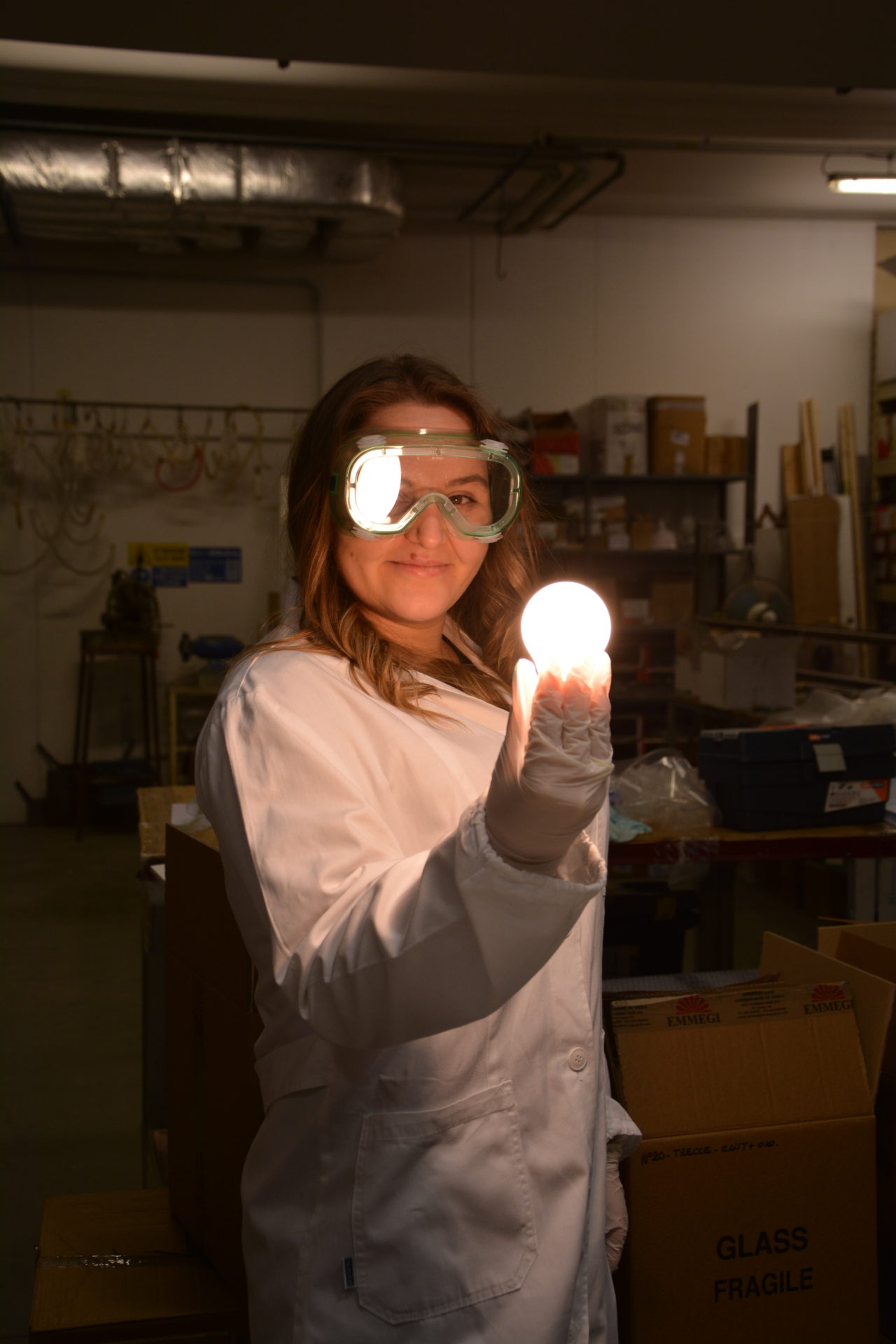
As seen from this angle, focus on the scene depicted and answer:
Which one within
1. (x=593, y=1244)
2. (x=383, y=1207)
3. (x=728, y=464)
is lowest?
(x=593, y=1244)

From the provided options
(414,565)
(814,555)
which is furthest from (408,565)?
(814,555)

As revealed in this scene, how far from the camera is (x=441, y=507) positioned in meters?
1.16

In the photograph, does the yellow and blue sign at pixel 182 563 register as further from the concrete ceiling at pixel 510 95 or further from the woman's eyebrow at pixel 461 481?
the woman's eyebrow at pixel 461 481

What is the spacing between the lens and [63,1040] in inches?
137

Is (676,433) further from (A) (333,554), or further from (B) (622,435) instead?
(A) (333,554)

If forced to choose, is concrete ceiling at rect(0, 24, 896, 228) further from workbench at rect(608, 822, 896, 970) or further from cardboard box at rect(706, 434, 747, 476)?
workbench at rect(608, 822, 896, 970)

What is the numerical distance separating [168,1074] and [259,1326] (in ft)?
2.59

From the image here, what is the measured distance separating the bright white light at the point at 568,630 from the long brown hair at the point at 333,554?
12.4 inches

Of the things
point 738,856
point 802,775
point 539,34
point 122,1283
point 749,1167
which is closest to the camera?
point 122,1283

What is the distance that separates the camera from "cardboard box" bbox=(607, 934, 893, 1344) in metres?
1.72

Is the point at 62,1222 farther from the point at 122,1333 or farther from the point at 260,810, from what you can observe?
the point at 260,810

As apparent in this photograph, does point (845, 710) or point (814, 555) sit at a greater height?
point (814, 555)

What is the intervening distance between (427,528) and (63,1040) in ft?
9.72

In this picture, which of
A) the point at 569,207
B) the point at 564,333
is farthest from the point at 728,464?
the point at 569,207
